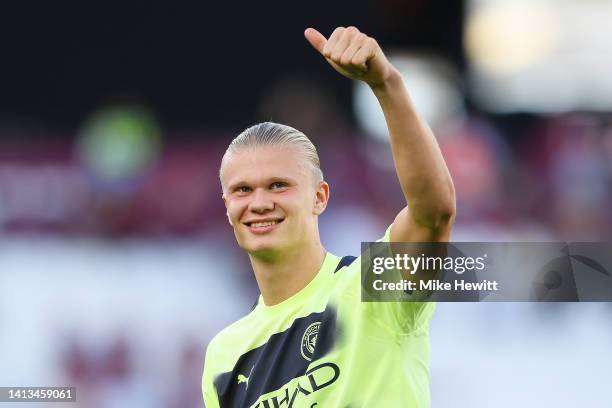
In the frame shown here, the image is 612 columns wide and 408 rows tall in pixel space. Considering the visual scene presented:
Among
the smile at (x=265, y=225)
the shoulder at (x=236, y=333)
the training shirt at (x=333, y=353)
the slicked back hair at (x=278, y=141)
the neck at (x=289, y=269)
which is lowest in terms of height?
the training shirt at (x=333, y=353)

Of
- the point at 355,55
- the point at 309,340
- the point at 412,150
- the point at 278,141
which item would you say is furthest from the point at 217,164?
the point at 355,55

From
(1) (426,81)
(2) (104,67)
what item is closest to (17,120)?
(2) (104,67)

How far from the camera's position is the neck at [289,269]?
3602 millimetres

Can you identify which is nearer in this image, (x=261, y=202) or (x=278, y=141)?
(x=261, y=202)

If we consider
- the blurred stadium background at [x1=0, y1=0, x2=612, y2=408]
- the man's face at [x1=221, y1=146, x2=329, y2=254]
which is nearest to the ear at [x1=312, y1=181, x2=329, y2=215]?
the man's face at [x1=221, y1=146, x2=329, y2=254]

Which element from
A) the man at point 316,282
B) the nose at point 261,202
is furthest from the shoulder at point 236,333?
the nose at point 261,202

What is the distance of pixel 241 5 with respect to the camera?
10070mm

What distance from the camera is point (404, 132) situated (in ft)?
9.76

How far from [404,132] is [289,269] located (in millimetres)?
839

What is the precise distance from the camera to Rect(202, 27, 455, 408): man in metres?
2.98

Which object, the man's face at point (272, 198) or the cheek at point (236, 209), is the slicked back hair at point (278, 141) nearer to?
the man's face at point (272, 198)

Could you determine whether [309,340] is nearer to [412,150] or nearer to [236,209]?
[236,209]

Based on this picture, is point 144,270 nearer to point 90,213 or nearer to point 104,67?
point 90,213

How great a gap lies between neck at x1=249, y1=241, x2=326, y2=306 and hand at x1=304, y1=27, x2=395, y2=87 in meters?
0.86
